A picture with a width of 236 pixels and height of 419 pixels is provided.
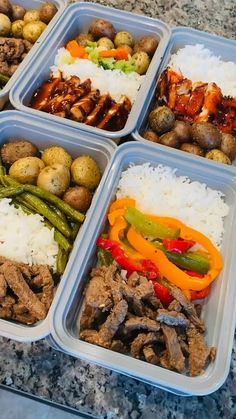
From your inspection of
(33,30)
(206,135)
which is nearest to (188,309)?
(206,135)

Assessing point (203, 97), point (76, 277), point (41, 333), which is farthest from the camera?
point (203, 97)

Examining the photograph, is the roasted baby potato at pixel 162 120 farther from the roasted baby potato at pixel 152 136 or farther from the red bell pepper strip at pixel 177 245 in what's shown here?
the red bell pepper strip at pixel 177 245

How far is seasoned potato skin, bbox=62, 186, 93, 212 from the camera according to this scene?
6.48ft

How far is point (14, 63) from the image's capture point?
2438mm

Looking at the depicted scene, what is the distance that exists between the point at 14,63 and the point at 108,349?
1.62 metres

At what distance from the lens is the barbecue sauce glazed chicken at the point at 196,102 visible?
2357 millimetres

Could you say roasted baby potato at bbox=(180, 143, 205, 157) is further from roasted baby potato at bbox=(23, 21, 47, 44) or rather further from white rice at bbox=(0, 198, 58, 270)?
roasted baby potato at bbox=(23, 21, 47, 44)

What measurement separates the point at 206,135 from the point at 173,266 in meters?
0.72

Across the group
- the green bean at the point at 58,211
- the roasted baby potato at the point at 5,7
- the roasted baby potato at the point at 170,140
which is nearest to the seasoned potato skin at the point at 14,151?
the green bean at the point at 58,211

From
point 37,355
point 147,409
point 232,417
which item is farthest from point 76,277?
point 232,417

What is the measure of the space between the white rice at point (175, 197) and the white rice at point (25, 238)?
14.5 inches

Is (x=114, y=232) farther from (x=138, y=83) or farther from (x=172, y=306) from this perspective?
(x=138, y=83)

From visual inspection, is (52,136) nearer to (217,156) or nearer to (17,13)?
(217,156)

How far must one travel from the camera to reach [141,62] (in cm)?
250
